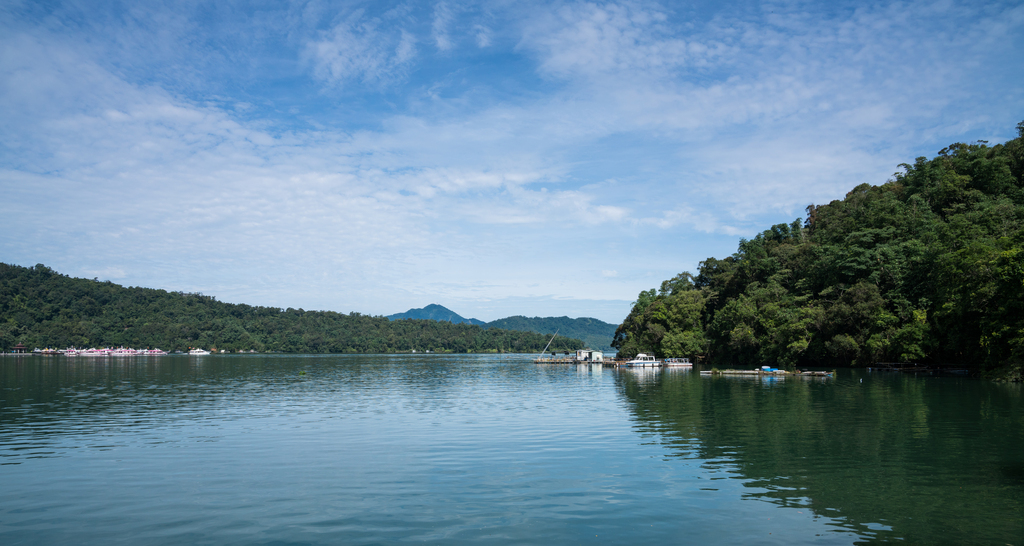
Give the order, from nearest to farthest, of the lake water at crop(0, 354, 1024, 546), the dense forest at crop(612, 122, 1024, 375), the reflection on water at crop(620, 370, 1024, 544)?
1. the lake water at crop(0, 354, 1024, 546)
2. the reflection on water at crop(620, 370, 1024, 544)
3. the dense forest at crop(612, 122, 1024, 375)

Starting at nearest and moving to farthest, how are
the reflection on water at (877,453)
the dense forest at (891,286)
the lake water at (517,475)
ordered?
the lake water at (517,475)
the reflection on water at (877,453)
the dense forest at (891,286)

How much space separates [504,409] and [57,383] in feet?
176

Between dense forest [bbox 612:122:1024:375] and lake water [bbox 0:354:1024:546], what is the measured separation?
3180 centimetres

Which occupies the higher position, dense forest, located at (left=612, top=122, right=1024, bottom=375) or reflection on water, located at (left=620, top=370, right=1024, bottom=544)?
dense forest, located at (left=612, top=122, right=1024, bottom=375)

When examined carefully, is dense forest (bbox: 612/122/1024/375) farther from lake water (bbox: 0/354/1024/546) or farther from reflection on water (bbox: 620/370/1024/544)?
lake water (bbox: 0/354/1024/546)

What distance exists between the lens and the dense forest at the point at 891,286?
61938 mm

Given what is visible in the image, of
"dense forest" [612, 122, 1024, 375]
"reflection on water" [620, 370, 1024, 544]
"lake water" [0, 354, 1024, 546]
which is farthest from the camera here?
"dense forest" [612, 122, 1024, 375]

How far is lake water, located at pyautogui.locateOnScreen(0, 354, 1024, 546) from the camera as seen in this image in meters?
14.2

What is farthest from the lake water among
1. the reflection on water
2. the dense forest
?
the dense forest

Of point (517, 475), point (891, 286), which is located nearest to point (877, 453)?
point (517, 475)

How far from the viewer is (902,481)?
1839 centimetres

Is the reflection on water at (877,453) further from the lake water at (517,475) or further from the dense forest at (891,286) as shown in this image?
the dense forest at (891,286)

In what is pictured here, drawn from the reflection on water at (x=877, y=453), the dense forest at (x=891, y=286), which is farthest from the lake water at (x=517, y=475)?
the dense forest at (x=891, y=286)

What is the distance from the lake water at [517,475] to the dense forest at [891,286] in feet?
104
